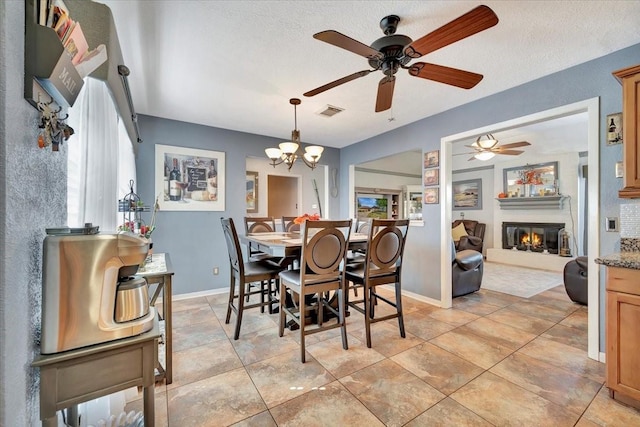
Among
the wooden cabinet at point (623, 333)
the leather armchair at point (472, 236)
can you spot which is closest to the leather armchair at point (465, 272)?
the wooden cabinet at point (623, 333)

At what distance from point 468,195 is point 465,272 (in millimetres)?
4538

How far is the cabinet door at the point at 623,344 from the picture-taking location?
5.26ft

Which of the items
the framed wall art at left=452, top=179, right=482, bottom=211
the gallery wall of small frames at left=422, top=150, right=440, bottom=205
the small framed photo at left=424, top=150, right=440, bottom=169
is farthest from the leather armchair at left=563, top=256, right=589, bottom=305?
the framed wall art at left=452, top=179, right=482, bottom=211

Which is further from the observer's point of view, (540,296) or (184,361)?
(540,296)

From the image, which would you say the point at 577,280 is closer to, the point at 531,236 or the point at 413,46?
the point at 531,236

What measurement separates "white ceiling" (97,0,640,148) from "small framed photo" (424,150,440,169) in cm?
56

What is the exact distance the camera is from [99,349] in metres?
0.89

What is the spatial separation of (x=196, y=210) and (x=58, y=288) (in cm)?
320

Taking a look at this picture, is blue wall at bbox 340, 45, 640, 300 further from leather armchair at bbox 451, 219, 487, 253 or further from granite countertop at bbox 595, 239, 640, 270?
leather armchair at bbox 451, 219, 487, 253

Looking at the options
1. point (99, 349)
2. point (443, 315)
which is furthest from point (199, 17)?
point (443, 315)

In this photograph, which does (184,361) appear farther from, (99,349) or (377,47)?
(377,47)

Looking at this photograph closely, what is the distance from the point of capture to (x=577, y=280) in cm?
337

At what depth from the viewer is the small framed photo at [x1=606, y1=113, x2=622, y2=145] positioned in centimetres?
209

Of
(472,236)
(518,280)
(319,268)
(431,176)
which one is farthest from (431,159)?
(472,236)
